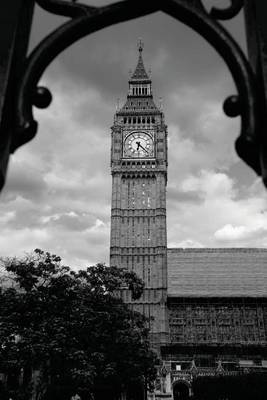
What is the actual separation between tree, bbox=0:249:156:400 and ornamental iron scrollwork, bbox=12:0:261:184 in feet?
47.2

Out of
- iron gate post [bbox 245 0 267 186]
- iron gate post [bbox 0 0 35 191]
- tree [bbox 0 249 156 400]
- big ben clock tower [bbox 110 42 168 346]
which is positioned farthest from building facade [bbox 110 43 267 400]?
iron gate post [bbox 0 0 35 191]

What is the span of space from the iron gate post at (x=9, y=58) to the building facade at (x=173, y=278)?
146 ft

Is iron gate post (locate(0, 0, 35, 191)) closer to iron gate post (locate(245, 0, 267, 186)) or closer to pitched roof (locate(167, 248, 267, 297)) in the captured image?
iron gate post (locate(245, 0, 267, 186))

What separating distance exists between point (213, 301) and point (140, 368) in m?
33.5

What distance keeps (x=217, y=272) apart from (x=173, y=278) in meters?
6.26

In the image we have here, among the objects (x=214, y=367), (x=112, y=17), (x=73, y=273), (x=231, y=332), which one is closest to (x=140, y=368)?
(x=73, y=273)

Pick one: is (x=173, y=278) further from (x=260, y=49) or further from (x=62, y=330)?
(x=260, y=49)

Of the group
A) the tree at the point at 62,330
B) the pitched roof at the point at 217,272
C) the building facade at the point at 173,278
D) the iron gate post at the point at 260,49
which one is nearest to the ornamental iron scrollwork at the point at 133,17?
the iron gate post at the point at 260,49

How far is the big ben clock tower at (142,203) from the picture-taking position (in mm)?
50312

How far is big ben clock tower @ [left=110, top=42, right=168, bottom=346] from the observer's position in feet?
165

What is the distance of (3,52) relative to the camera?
7.02 ft

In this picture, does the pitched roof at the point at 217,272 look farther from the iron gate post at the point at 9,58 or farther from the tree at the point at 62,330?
the iron gate post at the point at 9,58

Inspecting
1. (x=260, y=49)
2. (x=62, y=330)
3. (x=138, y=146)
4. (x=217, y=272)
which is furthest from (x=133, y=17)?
(x=217, y=272)

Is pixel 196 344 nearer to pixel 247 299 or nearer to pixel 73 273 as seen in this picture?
pixel 247 299
